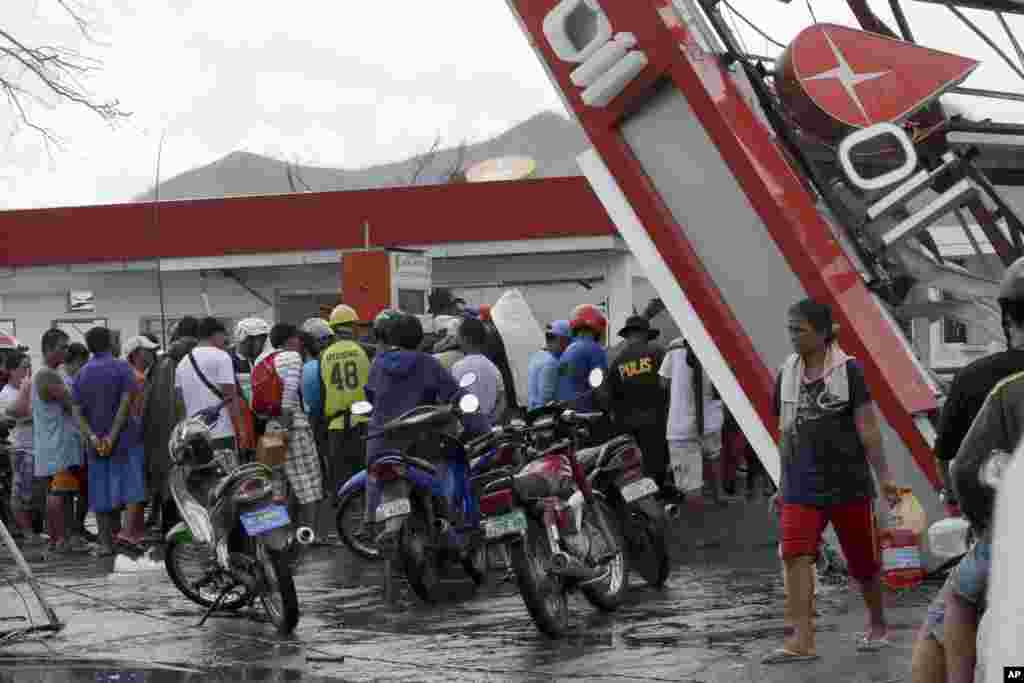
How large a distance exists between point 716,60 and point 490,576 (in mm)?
3597

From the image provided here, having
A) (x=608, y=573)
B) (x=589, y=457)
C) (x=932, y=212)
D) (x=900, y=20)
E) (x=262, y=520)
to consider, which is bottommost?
(x=608, y=573)

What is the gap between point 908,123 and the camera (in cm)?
1117

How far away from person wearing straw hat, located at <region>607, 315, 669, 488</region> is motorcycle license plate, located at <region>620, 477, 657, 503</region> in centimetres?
470

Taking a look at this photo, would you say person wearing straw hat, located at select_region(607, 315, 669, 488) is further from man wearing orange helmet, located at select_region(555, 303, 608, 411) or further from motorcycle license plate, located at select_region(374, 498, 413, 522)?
motorcycle license plate, located at select_region(374, 498, 413, 522)

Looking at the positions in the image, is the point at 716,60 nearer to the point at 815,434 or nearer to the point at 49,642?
the point at 815,434

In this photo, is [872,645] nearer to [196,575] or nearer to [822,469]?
[822,469]

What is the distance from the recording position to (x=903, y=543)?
834cm

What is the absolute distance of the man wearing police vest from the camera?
14.3 m

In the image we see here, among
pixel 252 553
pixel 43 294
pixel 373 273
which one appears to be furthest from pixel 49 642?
pixel 43 294

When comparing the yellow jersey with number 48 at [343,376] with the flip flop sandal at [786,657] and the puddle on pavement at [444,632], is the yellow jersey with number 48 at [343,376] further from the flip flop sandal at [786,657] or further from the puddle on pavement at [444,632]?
the flip flop sandal at [786,657]

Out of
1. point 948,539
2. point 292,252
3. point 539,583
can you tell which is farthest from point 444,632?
point 292,252

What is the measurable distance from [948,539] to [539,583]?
274 cm

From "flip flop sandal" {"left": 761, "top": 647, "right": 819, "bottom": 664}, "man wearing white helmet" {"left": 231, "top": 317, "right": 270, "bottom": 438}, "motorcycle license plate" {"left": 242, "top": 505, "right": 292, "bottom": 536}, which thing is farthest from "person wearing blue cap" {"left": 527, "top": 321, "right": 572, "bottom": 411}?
"flip flop sandal" {"left": 761, "top": 647, "right": 819, "bottom": 664}

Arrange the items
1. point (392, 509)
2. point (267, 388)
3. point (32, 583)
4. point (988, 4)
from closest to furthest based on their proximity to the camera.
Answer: point (32, 583), point (392, 509), point (988, 4), point (267, 388)
